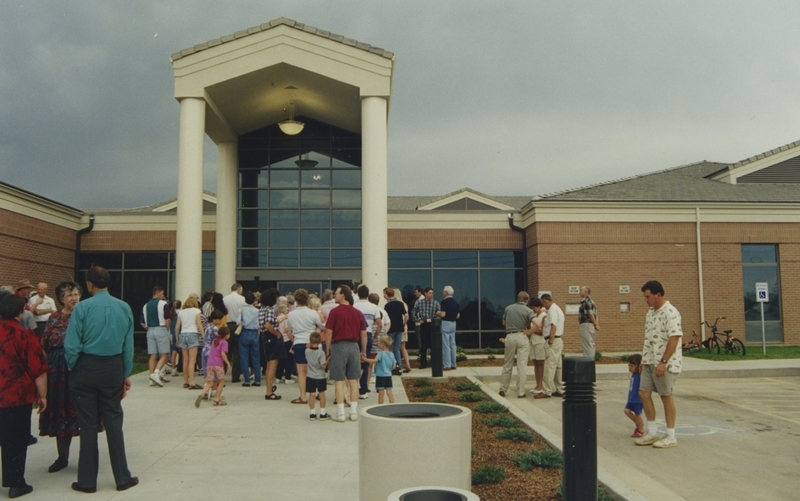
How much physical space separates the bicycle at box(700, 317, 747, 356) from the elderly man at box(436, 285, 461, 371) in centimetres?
884

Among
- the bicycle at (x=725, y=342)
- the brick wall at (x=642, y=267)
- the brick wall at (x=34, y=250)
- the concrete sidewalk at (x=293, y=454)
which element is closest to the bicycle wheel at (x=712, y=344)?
the bicycle at (x=725, y=342)

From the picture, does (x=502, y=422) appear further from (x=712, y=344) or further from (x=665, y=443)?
(x=712, y=344)

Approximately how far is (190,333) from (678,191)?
1757 centimetres

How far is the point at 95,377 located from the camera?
6.17m

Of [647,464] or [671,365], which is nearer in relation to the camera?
[647,464]

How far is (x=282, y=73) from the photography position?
65.3 feet

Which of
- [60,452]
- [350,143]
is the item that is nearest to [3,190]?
[350,143]

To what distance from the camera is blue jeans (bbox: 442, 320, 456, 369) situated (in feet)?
52.1

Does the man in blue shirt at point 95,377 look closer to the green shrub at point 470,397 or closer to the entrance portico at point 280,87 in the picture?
the green shrub at point 470,397

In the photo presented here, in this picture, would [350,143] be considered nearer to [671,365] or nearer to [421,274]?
[421,274]

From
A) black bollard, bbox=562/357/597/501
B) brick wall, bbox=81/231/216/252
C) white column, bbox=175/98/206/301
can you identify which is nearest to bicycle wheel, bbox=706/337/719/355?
white column, bbox=175/98/206/301

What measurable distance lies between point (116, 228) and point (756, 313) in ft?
69.0

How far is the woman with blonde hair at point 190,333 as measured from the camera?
12703 mm

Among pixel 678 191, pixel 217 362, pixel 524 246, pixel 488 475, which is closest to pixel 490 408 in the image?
pixel 488 475
